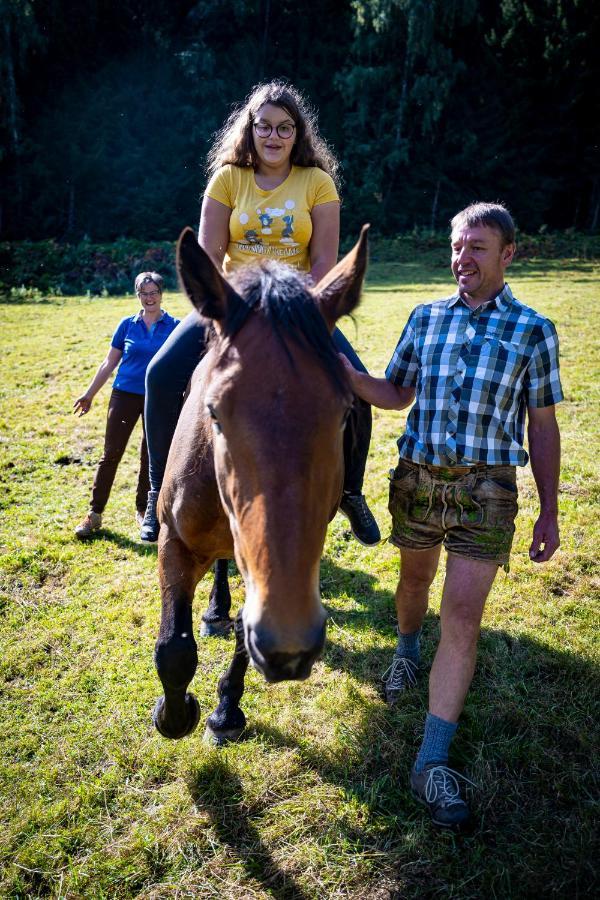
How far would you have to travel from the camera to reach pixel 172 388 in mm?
3998

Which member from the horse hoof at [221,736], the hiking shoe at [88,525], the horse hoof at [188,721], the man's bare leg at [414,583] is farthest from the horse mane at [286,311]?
the hiking shoe at [88,525]

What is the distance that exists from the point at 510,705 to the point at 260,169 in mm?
4171

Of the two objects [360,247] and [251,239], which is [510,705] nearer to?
[360,247]

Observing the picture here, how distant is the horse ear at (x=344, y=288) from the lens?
9.05 ft

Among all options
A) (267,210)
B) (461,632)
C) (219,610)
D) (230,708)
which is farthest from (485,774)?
(267,210)

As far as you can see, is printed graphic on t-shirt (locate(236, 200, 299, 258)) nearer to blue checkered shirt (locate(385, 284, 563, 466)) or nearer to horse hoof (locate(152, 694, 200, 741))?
blue checkered shirt (locate(385, 284, 563, 466))

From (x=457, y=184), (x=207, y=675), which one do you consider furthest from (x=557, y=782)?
(x=457, y=184)

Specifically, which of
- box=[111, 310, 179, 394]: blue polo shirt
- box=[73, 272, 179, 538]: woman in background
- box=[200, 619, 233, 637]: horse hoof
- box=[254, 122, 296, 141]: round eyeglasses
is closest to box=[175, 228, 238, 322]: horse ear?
box=[254, 122, 296, 141]: round eyeglasses

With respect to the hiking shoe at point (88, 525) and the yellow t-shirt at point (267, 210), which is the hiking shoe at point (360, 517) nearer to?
the yellow t-shirt at point (267, 210)

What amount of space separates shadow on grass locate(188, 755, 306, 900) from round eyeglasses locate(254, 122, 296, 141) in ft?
13.6

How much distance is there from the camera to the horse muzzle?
82.1 inches

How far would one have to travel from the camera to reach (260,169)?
165 inches

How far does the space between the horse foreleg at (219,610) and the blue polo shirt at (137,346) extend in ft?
8.16

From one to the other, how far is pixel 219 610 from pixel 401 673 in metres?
1.64
